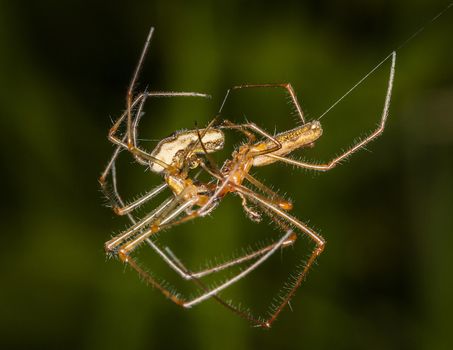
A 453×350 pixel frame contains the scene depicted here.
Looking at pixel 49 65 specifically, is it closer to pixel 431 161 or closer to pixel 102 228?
pixel 102 228

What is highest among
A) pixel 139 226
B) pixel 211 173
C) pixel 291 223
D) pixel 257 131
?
pixel 257 131

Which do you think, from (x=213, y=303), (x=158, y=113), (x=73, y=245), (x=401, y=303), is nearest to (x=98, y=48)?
(x=158, y=113)

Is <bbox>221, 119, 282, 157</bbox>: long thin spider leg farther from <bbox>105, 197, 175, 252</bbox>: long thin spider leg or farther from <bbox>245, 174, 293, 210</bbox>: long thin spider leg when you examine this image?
<bbox>105, 197, 175, 252</bbox>: long thin spider leg

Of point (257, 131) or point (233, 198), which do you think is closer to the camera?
point (257, 131)

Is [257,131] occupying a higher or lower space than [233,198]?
higher

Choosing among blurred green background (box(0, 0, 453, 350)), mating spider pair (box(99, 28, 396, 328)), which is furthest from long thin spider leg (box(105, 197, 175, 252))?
blurred green background (box(0, 0, 453, 350))

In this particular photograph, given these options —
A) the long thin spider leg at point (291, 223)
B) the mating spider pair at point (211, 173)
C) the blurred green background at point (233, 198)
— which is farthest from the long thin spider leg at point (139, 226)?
the blurred green background at point (233, 198)

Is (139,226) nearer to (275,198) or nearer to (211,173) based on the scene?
(211,173)

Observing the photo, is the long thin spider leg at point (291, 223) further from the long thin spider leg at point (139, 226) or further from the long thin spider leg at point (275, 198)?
the long thin spider leg at point (139, 226)

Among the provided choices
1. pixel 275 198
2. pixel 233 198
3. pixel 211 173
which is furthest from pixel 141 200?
pixel 233 198

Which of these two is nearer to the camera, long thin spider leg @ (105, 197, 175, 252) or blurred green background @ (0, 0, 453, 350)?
long thin spider leg @ (105, 197, 175, 252)
